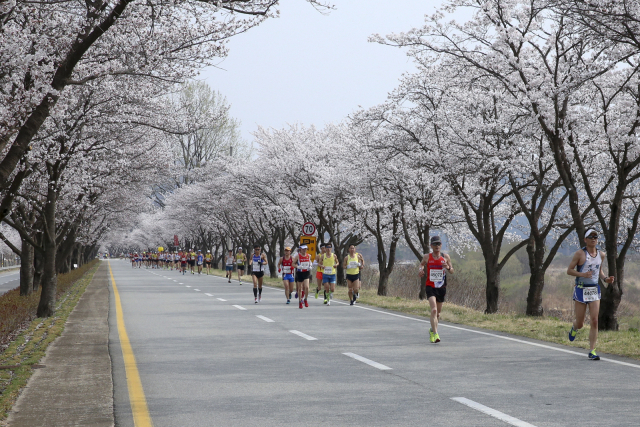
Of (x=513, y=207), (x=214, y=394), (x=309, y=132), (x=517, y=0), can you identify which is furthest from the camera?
(x=309, y=132)

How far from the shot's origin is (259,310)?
19219mm

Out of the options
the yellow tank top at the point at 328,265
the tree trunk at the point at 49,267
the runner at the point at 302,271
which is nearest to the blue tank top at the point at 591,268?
the runner at the point at 302,271

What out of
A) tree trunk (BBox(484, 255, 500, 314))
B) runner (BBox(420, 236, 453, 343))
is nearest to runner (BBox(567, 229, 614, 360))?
runner (BBox(420, 236, 453, 343))

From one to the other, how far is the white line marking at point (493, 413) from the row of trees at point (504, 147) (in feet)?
23.7

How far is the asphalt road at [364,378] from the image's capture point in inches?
254

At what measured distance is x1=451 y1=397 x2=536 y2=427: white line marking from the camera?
6016mm

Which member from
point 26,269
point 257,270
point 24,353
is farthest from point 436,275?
point 26,269

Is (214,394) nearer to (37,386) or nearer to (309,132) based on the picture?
(37,386)

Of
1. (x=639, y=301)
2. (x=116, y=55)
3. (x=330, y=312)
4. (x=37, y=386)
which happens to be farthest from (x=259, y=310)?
(x=639, y=301)

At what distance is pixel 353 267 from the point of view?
21.1 meters

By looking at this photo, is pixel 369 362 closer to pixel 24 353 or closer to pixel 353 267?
pixel 24 353

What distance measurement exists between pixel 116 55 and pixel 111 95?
3579mm

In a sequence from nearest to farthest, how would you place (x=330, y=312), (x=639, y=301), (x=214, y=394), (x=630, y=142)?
(x=214, y=394) < (x=630, y=142) < (x=330, y=312) < (x=639, y=301)

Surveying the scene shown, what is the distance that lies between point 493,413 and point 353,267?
1466cm
